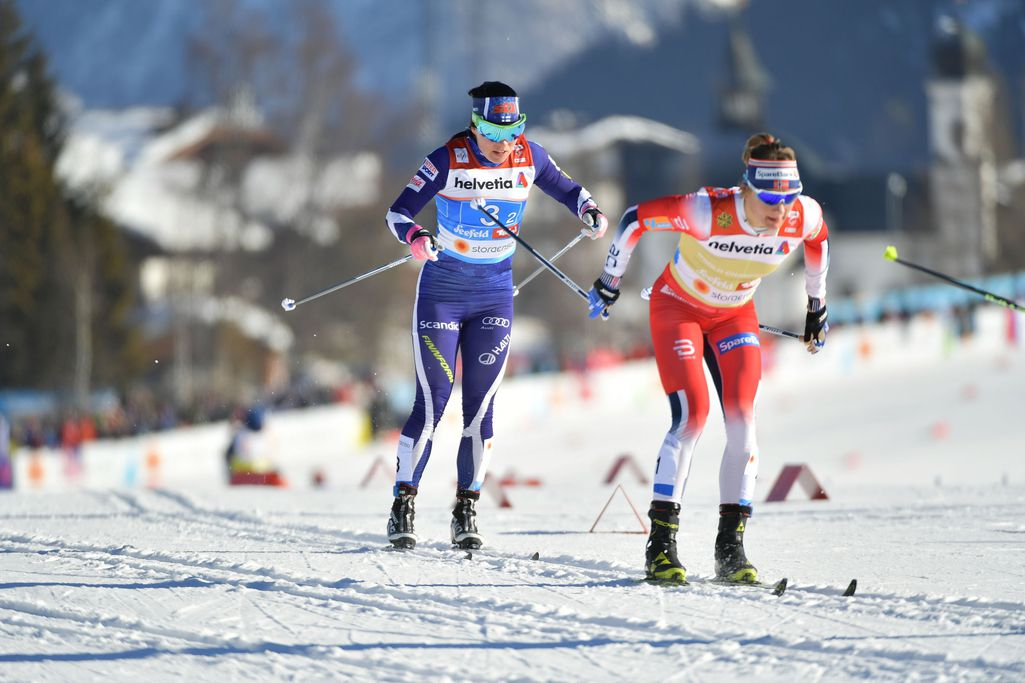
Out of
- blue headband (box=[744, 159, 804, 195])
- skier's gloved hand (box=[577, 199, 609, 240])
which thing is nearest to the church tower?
skier's gloved hand (box=[577, 199, 609, 240])

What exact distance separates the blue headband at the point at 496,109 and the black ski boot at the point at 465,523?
180 centimetres

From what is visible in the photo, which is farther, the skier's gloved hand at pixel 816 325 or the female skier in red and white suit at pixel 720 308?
the skier's gloved hand at pixel 816 325

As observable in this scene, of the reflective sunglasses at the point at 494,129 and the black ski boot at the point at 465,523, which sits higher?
the reflective sunglasses at the point at 494,129

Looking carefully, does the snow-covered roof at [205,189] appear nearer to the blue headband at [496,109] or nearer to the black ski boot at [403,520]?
the black ski boot at [403,520]

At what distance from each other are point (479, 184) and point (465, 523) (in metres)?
1.63

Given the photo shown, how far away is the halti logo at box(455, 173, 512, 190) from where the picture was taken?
25.1 feet

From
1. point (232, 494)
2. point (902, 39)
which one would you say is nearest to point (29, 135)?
point (232, 494)

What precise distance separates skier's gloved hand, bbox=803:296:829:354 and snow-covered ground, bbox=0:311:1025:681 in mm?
1010

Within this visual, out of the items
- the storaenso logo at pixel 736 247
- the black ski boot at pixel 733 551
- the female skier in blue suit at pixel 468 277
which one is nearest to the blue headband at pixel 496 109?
the female skier in blue suit at pixel 468 277

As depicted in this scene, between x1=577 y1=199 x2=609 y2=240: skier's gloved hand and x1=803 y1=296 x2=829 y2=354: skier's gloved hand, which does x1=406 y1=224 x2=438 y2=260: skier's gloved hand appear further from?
x1=803 y1=296 x2=829 y2=354: skier's gloved hand

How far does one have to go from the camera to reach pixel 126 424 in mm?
23281

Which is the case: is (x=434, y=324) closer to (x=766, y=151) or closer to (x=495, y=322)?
(x=495, y=322)

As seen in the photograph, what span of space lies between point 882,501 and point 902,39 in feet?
358

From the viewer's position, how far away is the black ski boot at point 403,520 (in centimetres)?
771
